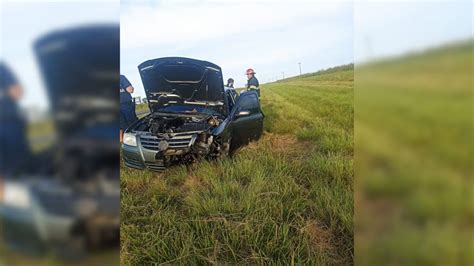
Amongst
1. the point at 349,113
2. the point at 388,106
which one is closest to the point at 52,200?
the point at 388,106

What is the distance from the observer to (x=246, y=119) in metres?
2.01

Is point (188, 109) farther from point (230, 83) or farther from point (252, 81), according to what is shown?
point (252, 81)

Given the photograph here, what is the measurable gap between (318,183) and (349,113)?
585 millimetres

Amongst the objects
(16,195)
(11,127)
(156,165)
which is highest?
(11,127)

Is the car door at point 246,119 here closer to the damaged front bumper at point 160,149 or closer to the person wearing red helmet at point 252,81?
the person wearing red helmet at point 252,81

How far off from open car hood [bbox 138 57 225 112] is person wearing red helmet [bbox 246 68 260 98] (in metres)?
0.19

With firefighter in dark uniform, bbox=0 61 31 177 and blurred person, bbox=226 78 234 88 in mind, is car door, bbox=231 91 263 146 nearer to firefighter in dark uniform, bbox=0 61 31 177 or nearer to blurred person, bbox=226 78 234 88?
blurred person, bbox=226 78 234 88

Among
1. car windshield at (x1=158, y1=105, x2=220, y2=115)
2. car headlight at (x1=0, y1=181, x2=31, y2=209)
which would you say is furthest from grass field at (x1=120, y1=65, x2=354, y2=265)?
car headlight at (x1=0, y1=181, x2=31, y2=209)

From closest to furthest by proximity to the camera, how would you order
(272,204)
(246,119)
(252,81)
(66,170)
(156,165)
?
(66,170) < (272,204) < (252,81) < (156,165) < (246,119)

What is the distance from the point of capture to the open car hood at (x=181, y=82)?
159cm

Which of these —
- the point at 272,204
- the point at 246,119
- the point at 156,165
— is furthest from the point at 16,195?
the point at 246,119

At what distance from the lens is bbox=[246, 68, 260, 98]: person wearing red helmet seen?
1493 millimetres

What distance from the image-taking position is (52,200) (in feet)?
1.77

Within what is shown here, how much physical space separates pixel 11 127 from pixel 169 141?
1.35 m
